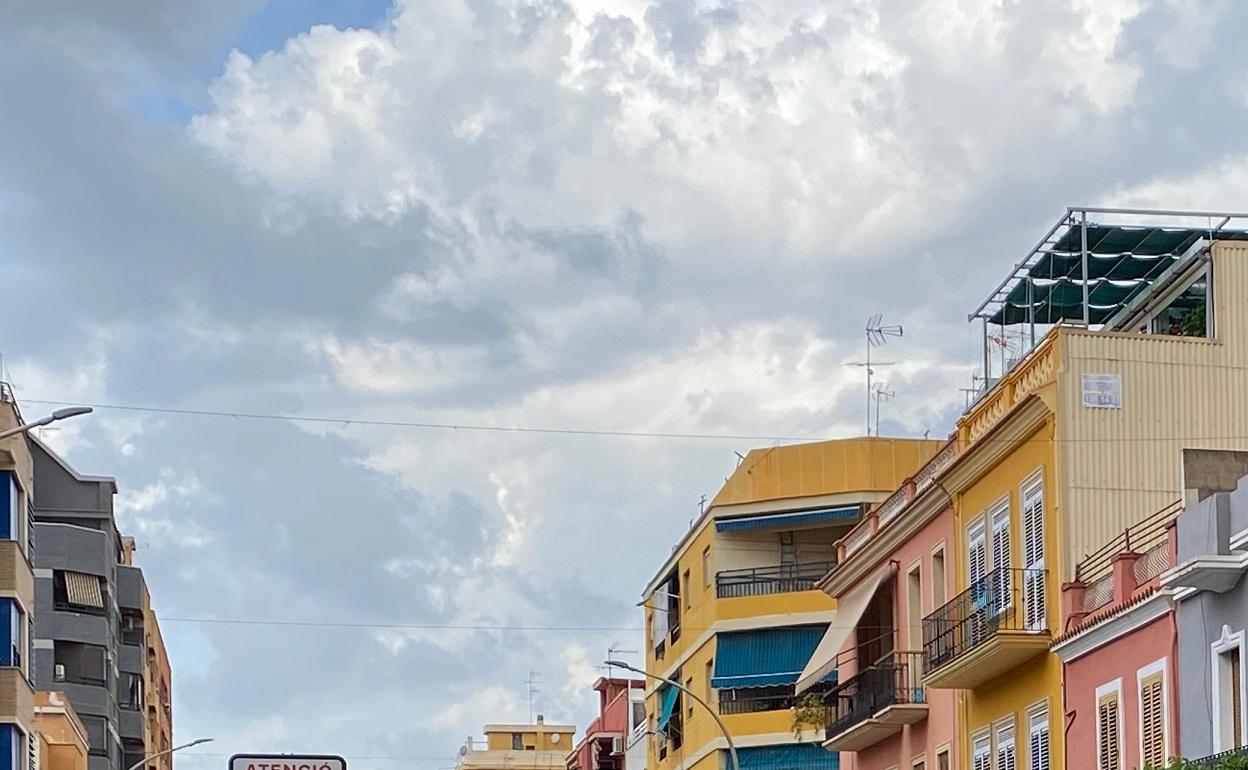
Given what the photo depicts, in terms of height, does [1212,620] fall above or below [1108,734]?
above

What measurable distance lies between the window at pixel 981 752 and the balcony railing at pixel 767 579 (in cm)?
2603

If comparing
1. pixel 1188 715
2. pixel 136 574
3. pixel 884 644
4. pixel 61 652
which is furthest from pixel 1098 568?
pixel 136 574

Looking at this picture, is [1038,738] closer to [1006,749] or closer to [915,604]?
[1006,749]

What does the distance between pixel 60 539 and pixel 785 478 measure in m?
34.7

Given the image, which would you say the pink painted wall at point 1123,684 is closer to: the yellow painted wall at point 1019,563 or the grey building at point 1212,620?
the grey building at point 1212,620

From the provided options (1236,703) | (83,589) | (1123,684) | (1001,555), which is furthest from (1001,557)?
(83,589)

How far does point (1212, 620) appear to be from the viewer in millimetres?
30594

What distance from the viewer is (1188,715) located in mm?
31375

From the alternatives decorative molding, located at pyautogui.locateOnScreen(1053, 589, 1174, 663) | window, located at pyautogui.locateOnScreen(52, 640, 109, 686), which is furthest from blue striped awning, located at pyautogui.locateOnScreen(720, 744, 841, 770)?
window, located at pyautogui.locateOnScreen(52, 640, 109, 686)

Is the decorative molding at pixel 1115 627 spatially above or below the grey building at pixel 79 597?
below

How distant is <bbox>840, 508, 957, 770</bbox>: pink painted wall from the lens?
44625 mm

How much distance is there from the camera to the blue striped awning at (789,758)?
67500mm

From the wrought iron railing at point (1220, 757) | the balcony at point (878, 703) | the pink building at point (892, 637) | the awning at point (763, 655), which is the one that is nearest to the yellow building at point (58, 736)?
the awning at point (763, 655)

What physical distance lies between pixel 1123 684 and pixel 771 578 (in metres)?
36.2
